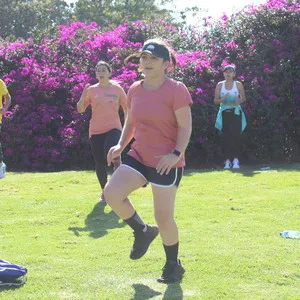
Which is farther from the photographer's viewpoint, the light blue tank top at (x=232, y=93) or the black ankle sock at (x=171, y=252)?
the light blue tank top at (x=232, y=93)

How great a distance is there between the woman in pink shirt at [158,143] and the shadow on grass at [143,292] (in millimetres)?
201

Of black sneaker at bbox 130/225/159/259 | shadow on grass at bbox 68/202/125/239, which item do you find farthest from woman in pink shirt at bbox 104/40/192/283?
shadow on grass at bbox 68/202/125/239

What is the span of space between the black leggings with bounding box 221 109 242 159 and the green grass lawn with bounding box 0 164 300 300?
→ 1763 mm

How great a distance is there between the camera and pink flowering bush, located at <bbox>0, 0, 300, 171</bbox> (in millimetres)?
12750

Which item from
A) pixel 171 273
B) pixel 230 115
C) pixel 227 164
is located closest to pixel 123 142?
pixel 171 273

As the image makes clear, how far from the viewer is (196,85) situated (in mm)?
12969

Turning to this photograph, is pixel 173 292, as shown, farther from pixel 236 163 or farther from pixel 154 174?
pixel 236 163

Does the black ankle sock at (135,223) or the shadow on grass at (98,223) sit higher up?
the black ankle sock at (135,223)

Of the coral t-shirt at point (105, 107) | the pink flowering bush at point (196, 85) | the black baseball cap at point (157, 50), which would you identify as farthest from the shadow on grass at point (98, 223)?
the pink flowering bush at point (196, 85)

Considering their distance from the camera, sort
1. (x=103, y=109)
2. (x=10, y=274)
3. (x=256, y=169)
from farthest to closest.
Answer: (x=256, y=169) < (x=103, y=109) < (x=10, y=274)

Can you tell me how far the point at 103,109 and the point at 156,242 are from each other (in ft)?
9.25

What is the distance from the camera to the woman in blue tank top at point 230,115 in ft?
37.9

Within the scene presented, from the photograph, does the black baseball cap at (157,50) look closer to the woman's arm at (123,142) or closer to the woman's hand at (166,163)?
the woman's arm at (123,142)

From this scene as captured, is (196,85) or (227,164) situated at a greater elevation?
(196,85)
